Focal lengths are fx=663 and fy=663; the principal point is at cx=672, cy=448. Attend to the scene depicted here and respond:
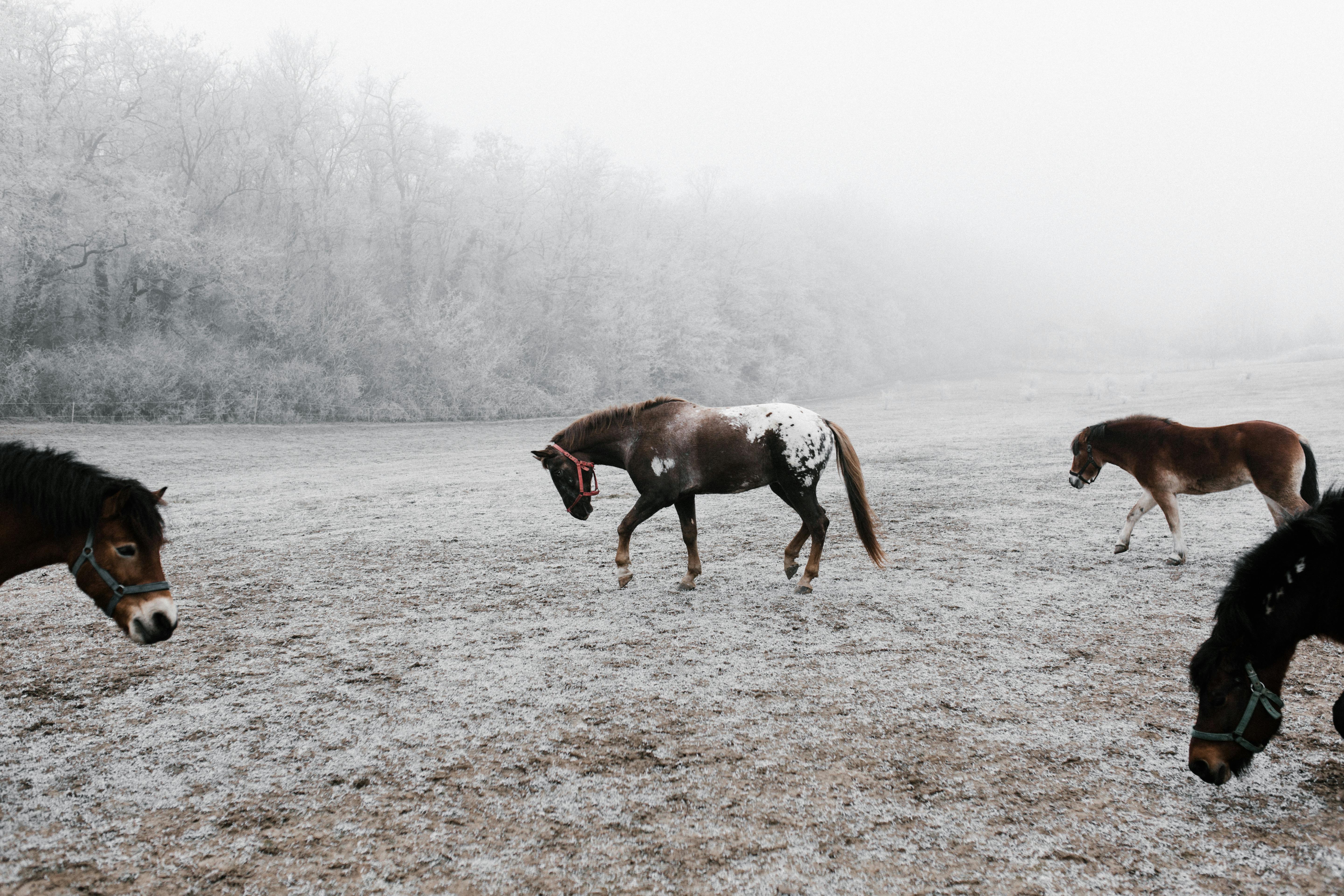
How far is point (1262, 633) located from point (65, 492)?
4.84 metres

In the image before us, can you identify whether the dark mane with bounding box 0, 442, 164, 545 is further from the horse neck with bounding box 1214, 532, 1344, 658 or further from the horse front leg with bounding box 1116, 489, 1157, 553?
the horse front leg with bounding box 1116, 489, 1157, 553

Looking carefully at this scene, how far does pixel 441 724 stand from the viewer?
11.0ft

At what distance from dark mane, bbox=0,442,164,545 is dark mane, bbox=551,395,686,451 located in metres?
2.97

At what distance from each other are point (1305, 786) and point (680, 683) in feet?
8.98

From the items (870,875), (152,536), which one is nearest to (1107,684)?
(870,875)

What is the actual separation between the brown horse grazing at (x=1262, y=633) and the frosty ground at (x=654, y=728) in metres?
0.35

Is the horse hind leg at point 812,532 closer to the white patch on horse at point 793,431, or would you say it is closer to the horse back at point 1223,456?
the white patch on horse at point 793,431

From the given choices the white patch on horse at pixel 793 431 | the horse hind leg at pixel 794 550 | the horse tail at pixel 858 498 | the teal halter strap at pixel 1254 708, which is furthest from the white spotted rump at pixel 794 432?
the teal halter strap at pixel 1254 708

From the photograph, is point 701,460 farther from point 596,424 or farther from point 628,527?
point 596,424

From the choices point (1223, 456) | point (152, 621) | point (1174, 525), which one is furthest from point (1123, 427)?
point (152, 621)

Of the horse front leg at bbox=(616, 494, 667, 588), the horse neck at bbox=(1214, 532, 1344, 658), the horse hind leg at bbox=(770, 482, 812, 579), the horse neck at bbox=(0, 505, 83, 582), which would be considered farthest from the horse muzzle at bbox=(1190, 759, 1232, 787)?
the horse neck at bbox=(0, 505, 83, 582)

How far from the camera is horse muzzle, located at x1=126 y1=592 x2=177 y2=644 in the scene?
9.70 feet

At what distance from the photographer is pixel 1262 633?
238cm

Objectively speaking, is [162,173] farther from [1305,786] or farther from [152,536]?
[1305,786]
